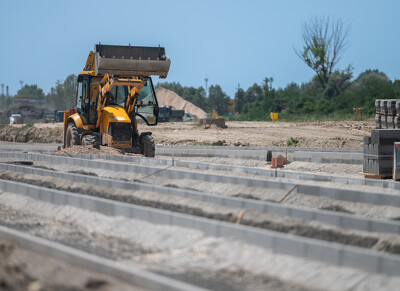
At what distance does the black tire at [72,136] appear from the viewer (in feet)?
59.1

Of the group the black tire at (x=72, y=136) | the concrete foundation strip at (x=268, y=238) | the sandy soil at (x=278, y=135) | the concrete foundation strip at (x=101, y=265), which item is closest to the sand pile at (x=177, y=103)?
the sandy soil at (x=278, y=135)

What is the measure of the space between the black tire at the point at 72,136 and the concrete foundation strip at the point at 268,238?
8.72 metres

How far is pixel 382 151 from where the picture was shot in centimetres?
1273

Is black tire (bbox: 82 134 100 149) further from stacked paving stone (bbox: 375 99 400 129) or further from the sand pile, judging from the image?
the sand pile

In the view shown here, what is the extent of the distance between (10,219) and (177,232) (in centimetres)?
283

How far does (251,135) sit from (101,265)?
2807cm

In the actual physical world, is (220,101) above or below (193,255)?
above

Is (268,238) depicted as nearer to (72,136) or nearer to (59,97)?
(72,136)

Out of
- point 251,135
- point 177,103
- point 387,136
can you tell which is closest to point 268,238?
point 387,136

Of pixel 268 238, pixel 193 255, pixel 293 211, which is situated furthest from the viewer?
pixel 293 211

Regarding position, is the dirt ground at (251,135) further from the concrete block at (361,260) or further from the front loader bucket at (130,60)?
the concrete block at (361,260)

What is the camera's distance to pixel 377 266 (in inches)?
222

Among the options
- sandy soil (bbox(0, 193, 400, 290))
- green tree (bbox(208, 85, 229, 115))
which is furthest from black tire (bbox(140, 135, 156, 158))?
green tree (bbox(208, 85, 229, 115))

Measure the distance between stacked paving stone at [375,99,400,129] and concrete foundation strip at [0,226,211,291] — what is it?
38.6 feet
